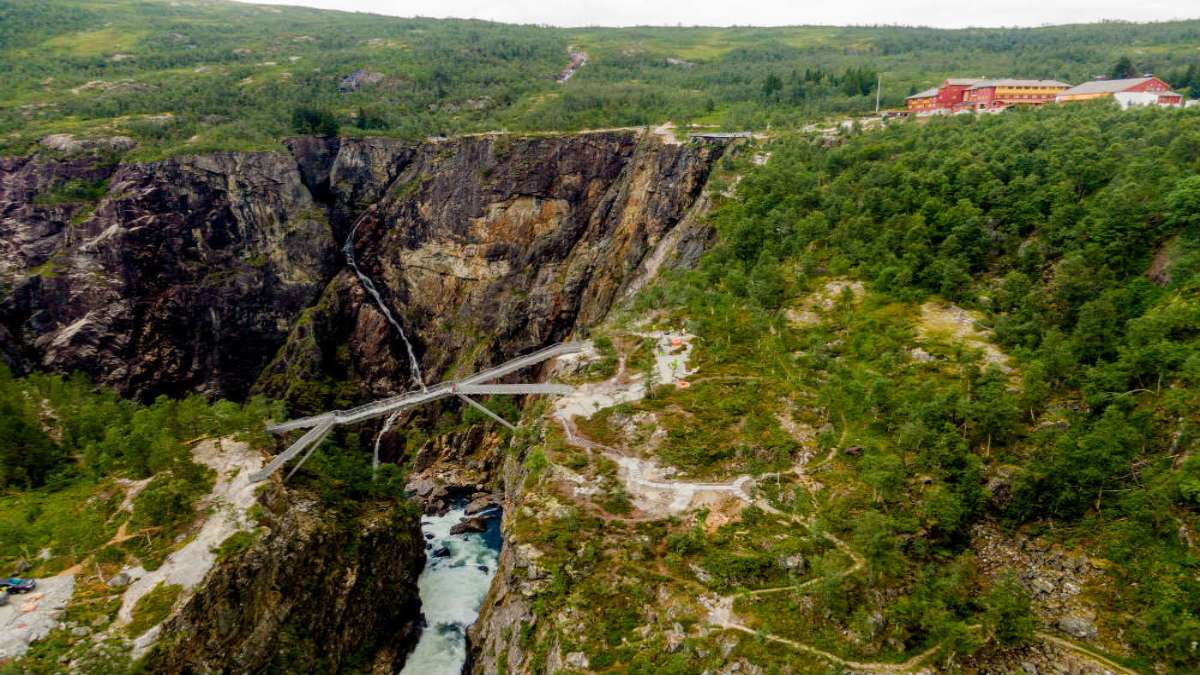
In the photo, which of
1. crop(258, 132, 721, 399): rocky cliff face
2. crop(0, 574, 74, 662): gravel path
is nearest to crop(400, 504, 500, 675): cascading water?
crop(0, 574, 74, 662): gravel path

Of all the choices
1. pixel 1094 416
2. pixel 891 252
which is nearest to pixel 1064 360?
pixel 1094 416

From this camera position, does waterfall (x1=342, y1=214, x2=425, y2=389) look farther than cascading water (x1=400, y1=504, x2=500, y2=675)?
Yes

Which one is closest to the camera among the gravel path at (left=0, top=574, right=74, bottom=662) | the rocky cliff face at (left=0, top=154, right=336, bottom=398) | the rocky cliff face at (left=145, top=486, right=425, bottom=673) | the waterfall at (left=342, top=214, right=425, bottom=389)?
the gravel path at (left=0, top=574, right=74, bottom=662)

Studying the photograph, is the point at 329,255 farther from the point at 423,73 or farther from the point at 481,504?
the point at 423,73

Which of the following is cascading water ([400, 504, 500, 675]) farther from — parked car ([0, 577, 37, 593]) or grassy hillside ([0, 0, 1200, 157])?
grassy hillside ([0, 0, 1200, 157])

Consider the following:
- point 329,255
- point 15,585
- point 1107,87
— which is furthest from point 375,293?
point 1107,87

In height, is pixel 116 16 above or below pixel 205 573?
above

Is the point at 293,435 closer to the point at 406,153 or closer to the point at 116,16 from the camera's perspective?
the point at 406,153
